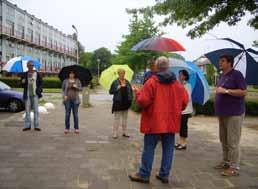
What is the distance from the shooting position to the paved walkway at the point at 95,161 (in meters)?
5.43

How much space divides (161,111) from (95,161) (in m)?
2.02

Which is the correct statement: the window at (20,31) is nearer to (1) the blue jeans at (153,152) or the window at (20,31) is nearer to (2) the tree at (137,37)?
(2) the tree at (137,37)

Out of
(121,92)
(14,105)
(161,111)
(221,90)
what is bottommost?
(14,105)

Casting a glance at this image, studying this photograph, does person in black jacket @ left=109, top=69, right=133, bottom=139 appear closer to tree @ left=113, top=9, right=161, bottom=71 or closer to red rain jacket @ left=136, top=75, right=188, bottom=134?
red rain jacket @ left=136, top=75, right=188, bottom=134

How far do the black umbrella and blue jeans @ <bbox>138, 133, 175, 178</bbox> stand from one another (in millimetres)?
4763

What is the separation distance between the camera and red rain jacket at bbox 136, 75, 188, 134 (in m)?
5.16

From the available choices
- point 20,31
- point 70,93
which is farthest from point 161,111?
point 20,31

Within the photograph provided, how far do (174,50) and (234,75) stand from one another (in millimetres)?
2685

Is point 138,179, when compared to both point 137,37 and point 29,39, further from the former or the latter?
point 29,39

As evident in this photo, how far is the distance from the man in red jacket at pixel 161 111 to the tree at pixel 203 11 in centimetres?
320

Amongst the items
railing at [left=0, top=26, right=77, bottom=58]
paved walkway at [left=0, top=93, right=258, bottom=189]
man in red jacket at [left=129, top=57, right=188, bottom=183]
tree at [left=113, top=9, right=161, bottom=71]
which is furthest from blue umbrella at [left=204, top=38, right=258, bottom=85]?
railing at [left=0, top=26, right=77, bottom=58]

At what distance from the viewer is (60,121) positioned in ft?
40.5

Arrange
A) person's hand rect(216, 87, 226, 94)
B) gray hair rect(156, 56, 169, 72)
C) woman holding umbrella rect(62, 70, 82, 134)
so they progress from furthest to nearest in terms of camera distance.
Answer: woman holding umbrella rect(62, 70, 82, 134) < person's hand rect(216, 87, 226, 94) < gray hair rect(156, 56, 169, 72)

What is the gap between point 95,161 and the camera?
6.71 meters
